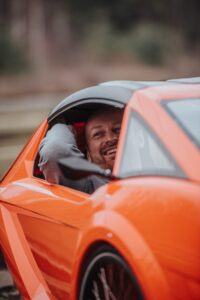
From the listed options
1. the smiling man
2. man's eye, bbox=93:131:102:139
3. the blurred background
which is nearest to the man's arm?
the smiling man

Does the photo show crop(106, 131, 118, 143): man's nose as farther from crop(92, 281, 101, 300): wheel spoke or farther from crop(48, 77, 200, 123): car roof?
crop(92, 281, 101, 300): wheel spoke

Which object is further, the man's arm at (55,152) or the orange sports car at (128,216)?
the man's arm at (55,152)

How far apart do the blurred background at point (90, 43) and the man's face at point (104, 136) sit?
24689 mm

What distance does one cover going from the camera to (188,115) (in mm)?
3896

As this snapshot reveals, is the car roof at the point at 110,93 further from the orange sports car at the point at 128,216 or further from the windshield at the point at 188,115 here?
the windshield at the point at 188,115

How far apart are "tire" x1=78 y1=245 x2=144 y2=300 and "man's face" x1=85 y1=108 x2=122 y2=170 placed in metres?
0.95

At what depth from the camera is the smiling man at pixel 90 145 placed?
455 centimetres

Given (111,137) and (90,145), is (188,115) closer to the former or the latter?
(111,137)

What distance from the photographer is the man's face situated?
190 inches

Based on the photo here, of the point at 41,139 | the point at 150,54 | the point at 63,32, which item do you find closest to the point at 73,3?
the point at 63,32

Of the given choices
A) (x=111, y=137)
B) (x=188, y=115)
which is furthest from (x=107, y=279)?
(x=111, y=137)

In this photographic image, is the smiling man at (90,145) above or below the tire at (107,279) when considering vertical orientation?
above

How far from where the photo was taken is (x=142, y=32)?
42.1m

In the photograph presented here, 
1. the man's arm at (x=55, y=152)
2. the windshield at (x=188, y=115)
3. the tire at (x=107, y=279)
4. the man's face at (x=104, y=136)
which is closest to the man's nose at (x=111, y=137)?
the man's face at (x=104, y=136)
